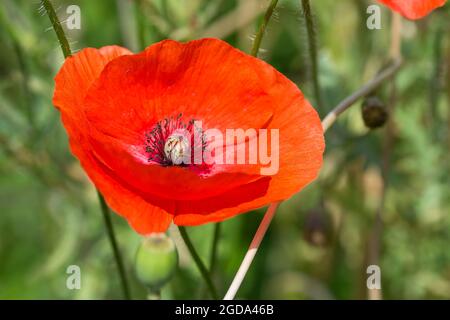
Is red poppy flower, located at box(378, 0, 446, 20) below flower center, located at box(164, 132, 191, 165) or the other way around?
the other way around

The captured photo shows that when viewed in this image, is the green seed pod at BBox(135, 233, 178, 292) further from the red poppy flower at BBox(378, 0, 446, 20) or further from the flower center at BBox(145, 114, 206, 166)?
the red poppy flower at BBox(378, 0, 446, 20)

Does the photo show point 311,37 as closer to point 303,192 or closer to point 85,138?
point 85,138

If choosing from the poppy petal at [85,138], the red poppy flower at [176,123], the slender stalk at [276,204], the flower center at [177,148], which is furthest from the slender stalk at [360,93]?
the poppy petal at [85,138]

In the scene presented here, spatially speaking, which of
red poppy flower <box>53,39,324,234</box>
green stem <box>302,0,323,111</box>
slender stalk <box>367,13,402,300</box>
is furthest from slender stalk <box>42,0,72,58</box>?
slender stalk <box>367,13,402,300</box>

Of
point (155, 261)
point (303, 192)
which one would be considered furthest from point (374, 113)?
point (303, 192)

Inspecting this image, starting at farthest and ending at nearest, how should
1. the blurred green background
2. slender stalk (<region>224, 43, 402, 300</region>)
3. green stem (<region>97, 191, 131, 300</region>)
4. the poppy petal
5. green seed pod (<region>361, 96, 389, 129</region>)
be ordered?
the blurred green background
green seed pod (<region>361, 96, 389, 129</region>)
green stem (<region>97, 191, 131, 300</region>)
slender stalk (<region>224, 43, 402, 300</region>)
the poppy petal
